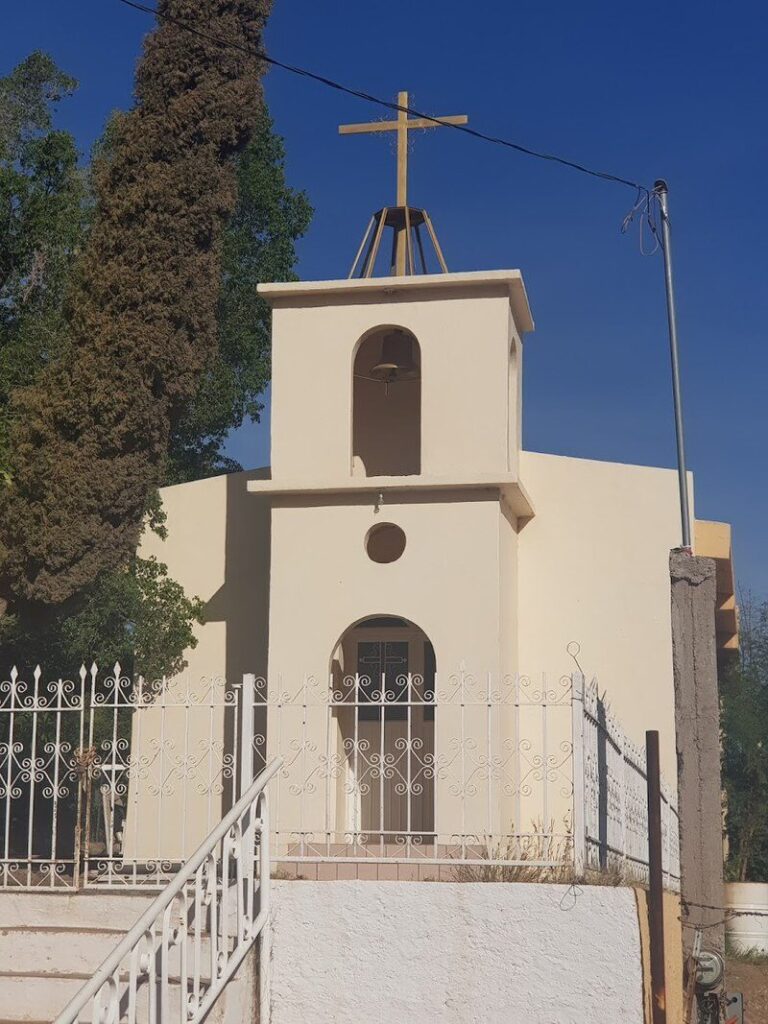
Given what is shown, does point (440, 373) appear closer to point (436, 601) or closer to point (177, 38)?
point (436, 601)

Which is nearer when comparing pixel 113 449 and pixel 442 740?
pixel 442 740

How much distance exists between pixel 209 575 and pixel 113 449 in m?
1.92

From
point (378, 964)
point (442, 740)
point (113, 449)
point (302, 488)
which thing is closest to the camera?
point (378, 964)

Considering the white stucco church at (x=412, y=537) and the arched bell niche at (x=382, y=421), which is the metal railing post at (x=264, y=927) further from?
the arched bell niche at (x=382, y=421)

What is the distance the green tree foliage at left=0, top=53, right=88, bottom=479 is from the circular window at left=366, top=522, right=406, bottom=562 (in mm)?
4985

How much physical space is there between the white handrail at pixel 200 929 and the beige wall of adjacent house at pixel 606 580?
6.18 m

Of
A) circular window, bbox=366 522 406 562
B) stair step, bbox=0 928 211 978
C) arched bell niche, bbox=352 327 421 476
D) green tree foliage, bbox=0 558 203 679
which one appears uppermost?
arched bell niche, bbox=352 327 421 476

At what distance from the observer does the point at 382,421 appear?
1590cm

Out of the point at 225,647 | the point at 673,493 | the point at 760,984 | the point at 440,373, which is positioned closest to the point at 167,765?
the point at 225,647

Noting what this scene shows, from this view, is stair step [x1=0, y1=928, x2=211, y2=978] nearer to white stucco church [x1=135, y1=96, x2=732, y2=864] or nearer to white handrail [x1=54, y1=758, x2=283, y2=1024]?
white handrail [x1=54, y1=758, x2=283, y2=1024]

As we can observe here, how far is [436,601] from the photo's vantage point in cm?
1321

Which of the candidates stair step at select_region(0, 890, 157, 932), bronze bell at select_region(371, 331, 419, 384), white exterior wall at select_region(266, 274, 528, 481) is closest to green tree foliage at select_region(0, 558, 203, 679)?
white exterior wall at select_region(266, 274, 528, 481)

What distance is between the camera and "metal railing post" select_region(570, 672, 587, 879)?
8.38m

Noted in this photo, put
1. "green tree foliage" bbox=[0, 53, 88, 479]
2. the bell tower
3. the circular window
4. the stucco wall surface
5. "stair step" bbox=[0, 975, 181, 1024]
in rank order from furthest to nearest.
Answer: "green tree foliage" bbox=[0, 53, 88, 479], the circular window, the bell tower, "stair step" bbox=[0, 975, 181, 1024], the stucco wall surface
